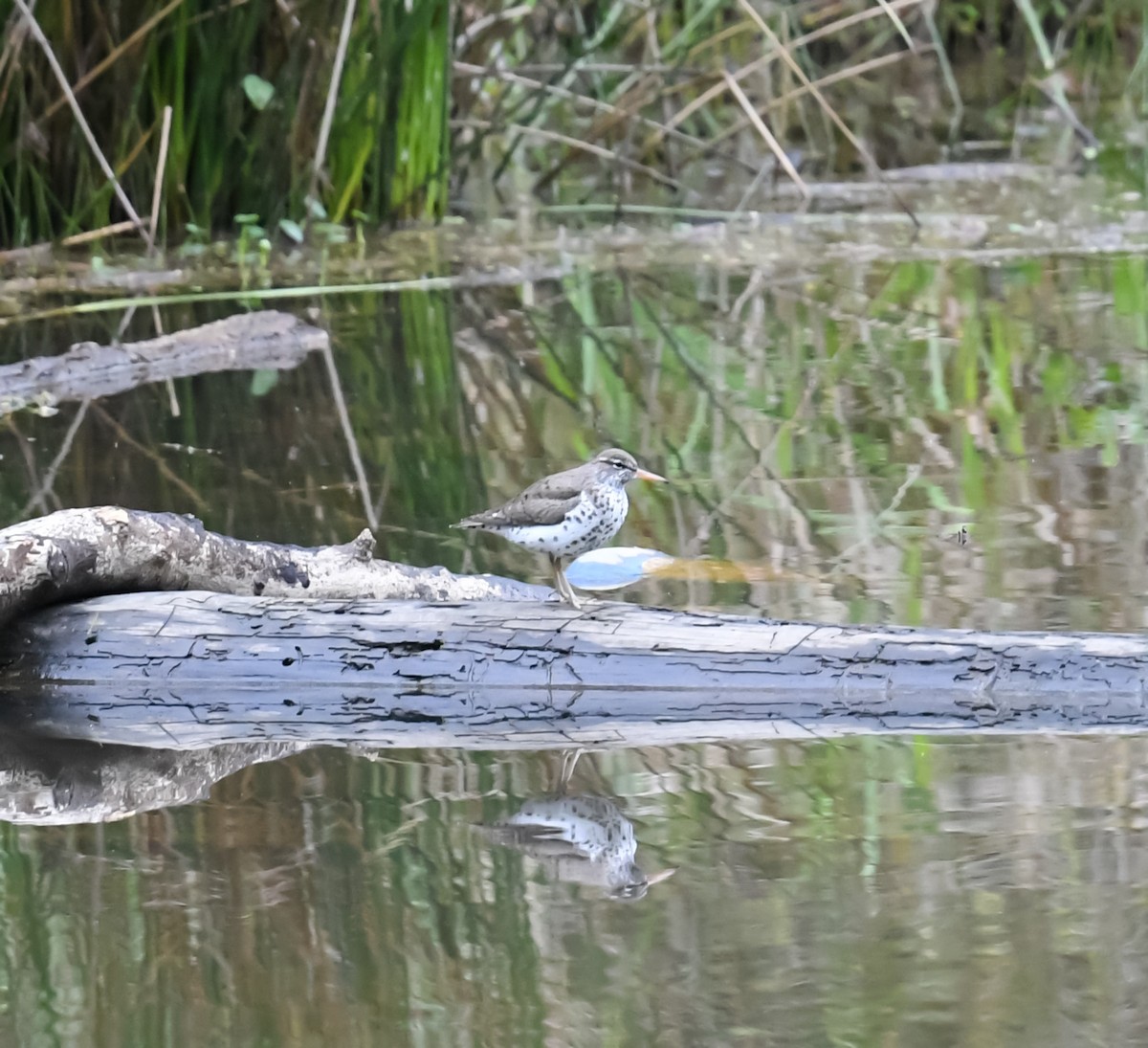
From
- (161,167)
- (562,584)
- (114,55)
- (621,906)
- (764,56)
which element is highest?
(114,55)

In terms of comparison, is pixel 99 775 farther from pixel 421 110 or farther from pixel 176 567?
pixel 421 110

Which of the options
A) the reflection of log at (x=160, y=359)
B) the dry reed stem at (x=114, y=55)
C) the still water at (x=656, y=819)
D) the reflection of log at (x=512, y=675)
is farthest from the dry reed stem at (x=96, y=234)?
the reflection of log at (x=512, y=675)

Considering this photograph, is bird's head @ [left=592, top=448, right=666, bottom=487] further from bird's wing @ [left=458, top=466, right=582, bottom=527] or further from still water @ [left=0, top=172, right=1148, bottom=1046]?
still water @ [left=0, top=172, right=1148, bottom=1046]

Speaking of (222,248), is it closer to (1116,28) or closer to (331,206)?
(331,206)

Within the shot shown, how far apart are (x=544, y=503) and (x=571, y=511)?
0.08 metres

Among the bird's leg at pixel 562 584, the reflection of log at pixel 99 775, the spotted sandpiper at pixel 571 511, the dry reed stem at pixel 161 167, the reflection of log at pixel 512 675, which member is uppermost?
the dry reed stem at pixel 161 167

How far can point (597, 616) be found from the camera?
4.06 meters

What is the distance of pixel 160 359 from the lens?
7.38m

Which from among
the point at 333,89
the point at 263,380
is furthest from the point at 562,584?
the point at 333,89

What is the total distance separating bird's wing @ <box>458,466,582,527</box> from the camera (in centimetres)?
424

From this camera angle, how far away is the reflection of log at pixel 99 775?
378 centimetres

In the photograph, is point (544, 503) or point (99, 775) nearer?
point (99, 775)

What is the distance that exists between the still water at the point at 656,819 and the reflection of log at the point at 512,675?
92 mm

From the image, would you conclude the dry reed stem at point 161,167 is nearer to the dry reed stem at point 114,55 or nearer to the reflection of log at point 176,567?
the dry reed stem at point 114,55
